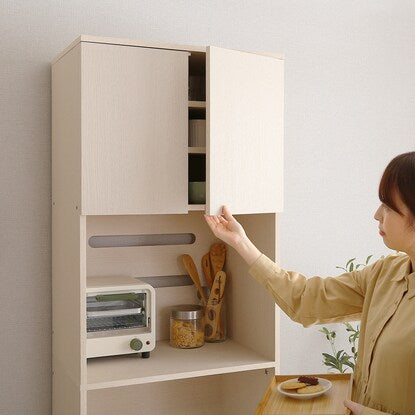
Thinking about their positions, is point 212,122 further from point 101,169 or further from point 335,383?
point 335,383

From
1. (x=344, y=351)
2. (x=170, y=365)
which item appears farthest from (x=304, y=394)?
(x=344, y=351)

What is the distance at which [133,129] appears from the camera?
1861 mm

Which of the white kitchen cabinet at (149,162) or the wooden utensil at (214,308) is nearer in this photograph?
the white kitchen cabinet at (149,162)

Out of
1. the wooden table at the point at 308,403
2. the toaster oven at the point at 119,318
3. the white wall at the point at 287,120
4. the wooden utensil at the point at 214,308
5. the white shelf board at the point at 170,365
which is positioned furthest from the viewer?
the wooden utensil at the point at 214,308

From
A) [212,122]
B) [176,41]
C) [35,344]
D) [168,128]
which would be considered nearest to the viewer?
[212,122]

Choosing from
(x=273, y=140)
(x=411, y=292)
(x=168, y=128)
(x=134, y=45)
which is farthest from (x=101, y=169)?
(x=411, y=292)

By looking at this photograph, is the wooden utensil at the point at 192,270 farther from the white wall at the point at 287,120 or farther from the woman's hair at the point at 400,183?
the woman's hair at the point at 400,183

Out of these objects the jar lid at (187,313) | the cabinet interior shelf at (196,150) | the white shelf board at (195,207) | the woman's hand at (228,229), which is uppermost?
the cabinet interior shelf at (196,150)

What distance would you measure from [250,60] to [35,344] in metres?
1.14

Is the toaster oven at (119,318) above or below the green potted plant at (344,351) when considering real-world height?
above

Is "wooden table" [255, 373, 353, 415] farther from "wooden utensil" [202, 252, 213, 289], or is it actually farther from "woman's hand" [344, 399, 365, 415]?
"wooden utensil" [202, 252, 213, 289]

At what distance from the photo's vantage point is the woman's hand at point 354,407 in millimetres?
1524

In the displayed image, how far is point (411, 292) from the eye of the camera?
62.3 inches

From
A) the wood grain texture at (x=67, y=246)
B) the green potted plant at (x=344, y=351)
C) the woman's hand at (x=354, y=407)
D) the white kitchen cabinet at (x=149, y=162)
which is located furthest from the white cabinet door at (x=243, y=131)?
the green potted plant at (x=344, y=351)
